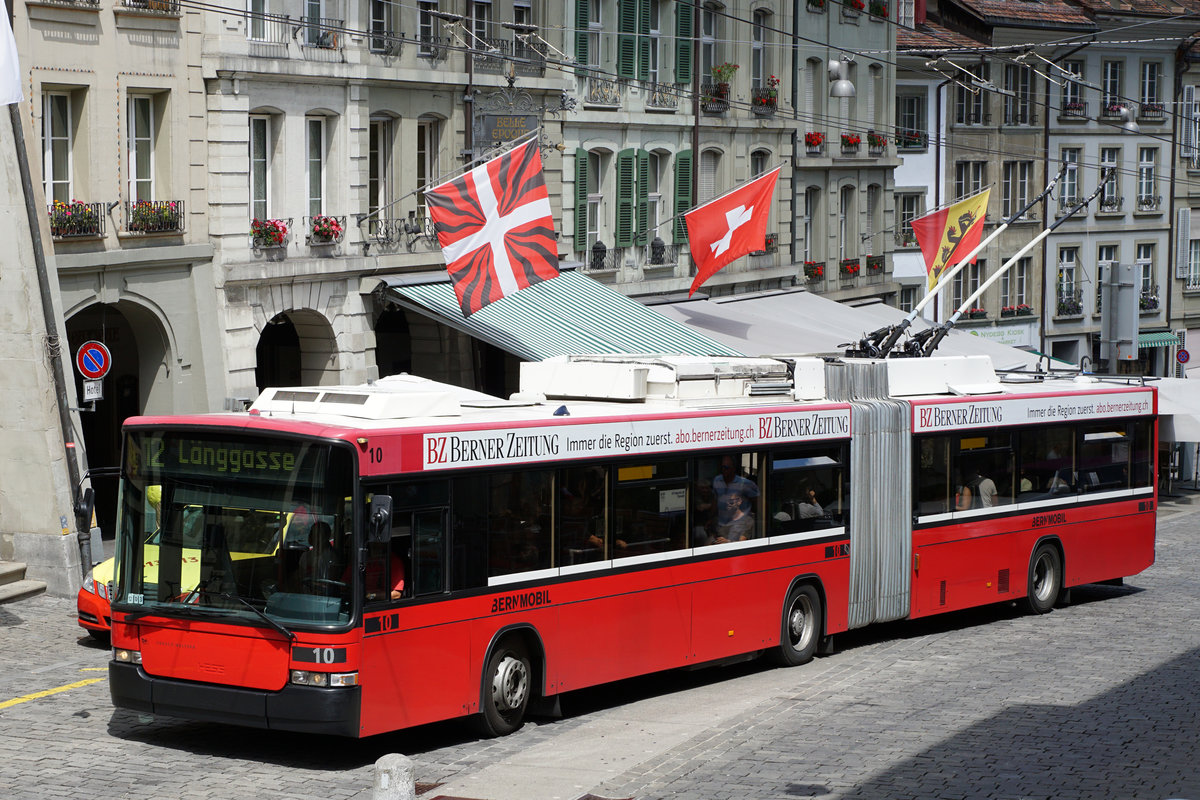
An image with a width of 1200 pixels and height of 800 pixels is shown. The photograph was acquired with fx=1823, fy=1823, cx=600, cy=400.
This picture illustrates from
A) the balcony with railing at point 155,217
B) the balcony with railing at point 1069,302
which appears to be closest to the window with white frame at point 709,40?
the balcony with railing at point 155,217

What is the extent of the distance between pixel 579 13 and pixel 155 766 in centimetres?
2303

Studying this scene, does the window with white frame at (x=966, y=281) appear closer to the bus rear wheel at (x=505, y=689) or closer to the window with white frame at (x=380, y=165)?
the window with white frame at (x=380, y=165)

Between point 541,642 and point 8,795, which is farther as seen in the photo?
point 541,642

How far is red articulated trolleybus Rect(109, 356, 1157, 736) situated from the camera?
43.0ft

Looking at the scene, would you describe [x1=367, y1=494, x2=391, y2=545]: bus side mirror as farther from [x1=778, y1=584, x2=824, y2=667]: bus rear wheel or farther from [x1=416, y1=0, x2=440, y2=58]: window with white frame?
[x1=416, y1=0, x2=440, y2=58]: window with white frame

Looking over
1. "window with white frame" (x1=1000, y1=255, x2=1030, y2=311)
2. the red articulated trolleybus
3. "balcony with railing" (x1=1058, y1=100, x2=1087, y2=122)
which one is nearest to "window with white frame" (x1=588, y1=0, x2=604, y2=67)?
the red articulated trolleybus

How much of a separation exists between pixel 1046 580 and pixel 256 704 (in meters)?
12.3

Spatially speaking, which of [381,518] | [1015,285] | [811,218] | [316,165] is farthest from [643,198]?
[381,518]

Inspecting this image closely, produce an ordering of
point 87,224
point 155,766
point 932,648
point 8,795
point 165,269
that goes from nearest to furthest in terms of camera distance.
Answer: point 8,795
point 155,766
point 932,648
point 87,224
point 165,269

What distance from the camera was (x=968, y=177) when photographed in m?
54.3

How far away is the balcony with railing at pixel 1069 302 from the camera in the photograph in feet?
191

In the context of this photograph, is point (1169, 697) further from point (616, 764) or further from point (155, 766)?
point (155, 766)

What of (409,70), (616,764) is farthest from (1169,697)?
(409,70)

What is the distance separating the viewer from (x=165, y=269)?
25.8m
